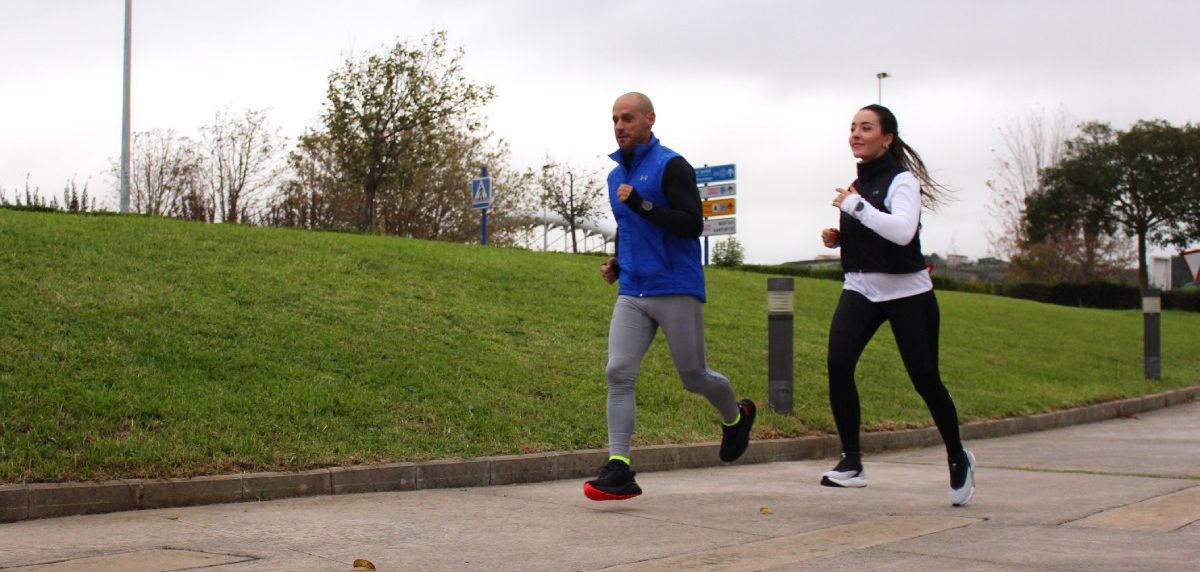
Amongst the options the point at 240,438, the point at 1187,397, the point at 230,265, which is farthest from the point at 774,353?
the point at 1187,397

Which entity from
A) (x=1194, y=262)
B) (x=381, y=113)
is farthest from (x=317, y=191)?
(x=1194, y=262)

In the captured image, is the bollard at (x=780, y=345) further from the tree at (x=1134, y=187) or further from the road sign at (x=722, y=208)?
the tree at (x=1134, y=187)

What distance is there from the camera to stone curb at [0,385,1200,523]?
219 inches

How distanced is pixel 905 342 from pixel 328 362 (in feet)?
15.0

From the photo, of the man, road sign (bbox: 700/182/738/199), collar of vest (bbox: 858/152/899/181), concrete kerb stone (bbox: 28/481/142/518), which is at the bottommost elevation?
concrete kerb stone (bbox: 28/481/142/518)

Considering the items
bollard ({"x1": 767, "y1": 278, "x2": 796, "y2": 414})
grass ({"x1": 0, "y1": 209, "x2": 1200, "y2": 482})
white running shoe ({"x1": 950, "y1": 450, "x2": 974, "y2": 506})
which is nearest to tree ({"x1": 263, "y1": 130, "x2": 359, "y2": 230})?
grass ({"x1": 0, "y1": 209, "x2": 1200, "y2": 482})

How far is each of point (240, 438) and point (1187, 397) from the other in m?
13.7

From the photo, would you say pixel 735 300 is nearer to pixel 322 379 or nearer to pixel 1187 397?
pixel 1187 397

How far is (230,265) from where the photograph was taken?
37.9ft

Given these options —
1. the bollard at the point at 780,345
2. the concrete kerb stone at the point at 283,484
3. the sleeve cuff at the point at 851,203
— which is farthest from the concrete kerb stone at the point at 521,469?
the bollard at the point at 780,345

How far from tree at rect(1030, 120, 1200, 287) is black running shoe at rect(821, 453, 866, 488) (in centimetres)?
5203

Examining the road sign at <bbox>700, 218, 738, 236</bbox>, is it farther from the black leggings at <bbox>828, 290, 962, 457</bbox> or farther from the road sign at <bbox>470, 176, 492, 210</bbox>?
the black leggings at <bbox>828, 290, 962, 457</bbox>

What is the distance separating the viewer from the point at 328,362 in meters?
8.60

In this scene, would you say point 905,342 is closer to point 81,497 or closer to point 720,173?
point 81,497
